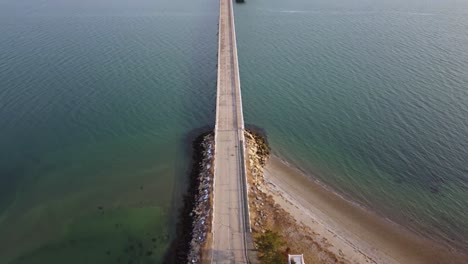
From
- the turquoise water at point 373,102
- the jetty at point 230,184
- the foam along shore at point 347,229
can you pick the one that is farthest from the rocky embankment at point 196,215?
the turquoise water at point 373,102

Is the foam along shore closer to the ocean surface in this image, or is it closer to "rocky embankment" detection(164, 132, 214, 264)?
the ocean surface

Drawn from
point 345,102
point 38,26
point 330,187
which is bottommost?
point 330,187

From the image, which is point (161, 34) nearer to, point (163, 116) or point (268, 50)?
point (268, 50)

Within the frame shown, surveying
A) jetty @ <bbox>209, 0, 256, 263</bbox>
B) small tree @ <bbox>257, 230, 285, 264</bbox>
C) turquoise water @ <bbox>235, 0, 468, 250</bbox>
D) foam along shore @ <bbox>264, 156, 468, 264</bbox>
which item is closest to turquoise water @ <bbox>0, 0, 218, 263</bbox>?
jetty @ <bbox>209, 0, 256, 263</bbox>

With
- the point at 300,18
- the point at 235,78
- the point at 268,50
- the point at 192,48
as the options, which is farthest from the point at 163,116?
the point at 300,18

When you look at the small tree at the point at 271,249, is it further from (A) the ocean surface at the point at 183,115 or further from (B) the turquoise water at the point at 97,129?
(A) the ocean surface at the point at 183,115

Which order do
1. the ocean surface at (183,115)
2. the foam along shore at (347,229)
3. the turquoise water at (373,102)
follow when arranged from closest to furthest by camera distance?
1. the foam along shore at (347,229)
2. the ocean surface at (183,115)
3. the turquoise water at (373,102)

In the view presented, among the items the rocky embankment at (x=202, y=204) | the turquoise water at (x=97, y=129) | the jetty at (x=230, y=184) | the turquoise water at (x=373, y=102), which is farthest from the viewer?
the turquoise water at (x=373, y=102)
